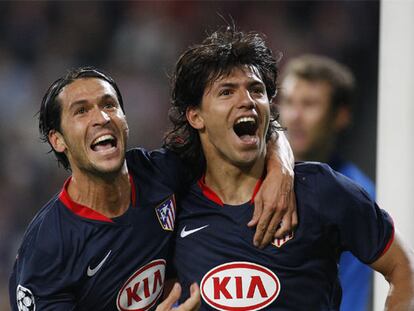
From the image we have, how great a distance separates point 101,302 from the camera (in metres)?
2.58

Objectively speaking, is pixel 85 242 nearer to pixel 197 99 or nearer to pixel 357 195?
pixel 197 99

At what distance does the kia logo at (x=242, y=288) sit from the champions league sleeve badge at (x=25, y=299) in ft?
1.70

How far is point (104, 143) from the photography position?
2.66m

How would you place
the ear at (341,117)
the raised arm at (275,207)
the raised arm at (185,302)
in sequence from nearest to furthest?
1. the raised arm at (185,302)
2. the raised arm at (275,207)
3. the ear at (341,117)

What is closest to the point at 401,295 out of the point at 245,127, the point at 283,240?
the point at 283,240

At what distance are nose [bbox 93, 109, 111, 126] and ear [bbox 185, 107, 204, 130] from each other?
0.30 meters

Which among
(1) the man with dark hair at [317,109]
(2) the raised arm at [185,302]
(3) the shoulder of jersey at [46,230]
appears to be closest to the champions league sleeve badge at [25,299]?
(3) the shoulder of jersey at [46,230]

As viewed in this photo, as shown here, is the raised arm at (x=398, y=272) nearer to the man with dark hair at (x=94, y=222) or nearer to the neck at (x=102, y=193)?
the man with dark hair at (x=94, y=222)

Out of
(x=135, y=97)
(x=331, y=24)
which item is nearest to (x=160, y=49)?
(x=135, y=97)

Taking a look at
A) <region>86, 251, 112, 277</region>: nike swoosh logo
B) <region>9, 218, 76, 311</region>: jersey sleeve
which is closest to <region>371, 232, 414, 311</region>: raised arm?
<region>86, 251, 112, 277</region>: nike swoosh logo

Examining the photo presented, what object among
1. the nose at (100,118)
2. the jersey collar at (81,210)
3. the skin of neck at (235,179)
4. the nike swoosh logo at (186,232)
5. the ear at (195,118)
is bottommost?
the nike swoosh logo at (186,232)

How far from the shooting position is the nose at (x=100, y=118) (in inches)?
103

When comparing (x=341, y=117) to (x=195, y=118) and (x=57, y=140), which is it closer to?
(x=195, y=118)

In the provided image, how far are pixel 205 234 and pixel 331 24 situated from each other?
4956 millimetres
